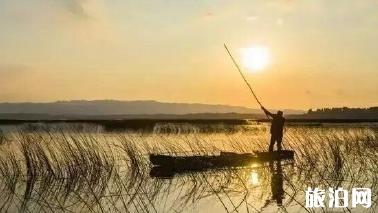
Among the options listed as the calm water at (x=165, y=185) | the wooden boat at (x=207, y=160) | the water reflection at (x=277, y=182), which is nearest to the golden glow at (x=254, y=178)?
the calm water at (x=165, y=185)

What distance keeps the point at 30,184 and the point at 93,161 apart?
3.12 metres

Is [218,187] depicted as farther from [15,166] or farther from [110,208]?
[15,166]

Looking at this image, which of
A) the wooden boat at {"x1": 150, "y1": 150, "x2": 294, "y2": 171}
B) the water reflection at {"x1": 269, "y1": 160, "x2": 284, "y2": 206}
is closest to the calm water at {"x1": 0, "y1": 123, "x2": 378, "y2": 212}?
the water reflection at {"x1": 269, "y1": 160, "x2": 284, "y2": 206}

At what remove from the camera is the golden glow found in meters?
18.0

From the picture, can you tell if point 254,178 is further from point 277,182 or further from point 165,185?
point 165,185

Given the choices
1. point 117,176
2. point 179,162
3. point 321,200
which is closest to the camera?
point 321,200

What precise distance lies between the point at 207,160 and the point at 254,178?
3.07 metres

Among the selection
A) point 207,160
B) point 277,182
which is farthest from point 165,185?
point 207,160

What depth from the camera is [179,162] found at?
69.3 feet

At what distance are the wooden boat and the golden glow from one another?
1337mm

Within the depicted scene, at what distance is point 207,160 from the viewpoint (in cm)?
2173

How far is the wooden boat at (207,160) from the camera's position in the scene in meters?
20.7

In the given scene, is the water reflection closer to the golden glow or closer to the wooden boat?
the golden glow

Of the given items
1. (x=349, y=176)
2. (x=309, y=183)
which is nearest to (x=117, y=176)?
(x=309, y=183)
